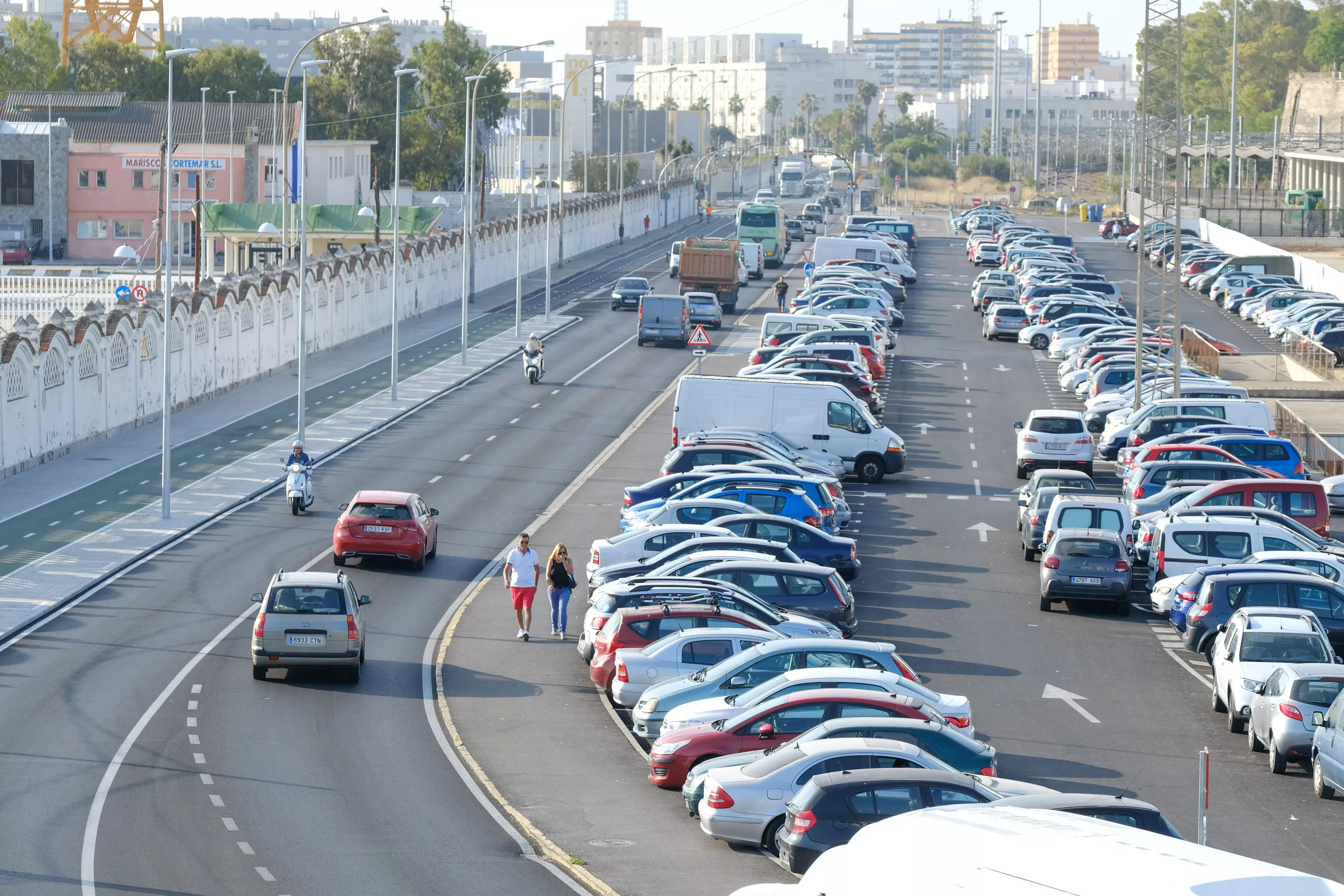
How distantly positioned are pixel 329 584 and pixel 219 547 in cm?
959

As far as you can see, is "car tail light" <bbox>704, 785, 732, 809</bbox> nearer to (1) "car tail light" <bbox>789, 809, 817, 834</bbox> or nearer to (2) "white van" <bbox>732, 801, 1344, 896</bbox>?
(1) "car tail light" <bbox>789, 809, 817, 834</bbox>

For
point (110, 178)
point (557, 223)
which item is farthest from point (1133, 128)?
point (110, 178)

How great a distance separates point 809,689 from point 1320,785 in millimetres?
5799

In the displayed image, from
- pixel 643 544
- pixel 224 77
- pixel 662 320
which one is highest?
pixel 224 77

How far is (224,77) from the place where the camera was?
135625 millimetres

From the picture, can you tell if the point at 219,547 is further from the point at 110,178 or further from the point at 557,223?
the point at 110,178

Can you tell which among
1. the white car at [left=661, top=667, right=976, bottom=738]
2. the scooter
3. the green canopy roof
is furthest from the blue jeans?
the green canopy roof

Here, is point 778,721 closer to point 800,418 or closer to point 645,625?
point 645,625

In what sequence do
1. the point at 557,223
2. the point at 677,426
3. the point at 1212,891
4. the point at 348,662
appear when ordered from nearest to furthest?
the point at 1212,891 < the point at 348,662 < the point at 677,426 < the point at 557,223

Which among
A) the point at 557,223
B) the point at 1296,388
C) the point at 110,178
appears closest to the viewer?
the point at 1296,388

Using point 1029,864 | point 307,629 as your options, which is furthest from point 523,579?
point 1029,864

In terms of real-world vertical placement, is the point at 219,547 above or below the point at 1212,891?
below

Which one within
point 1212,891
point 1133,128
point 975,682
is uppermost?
point 1133,128

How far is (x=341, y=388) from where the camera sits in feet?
179
